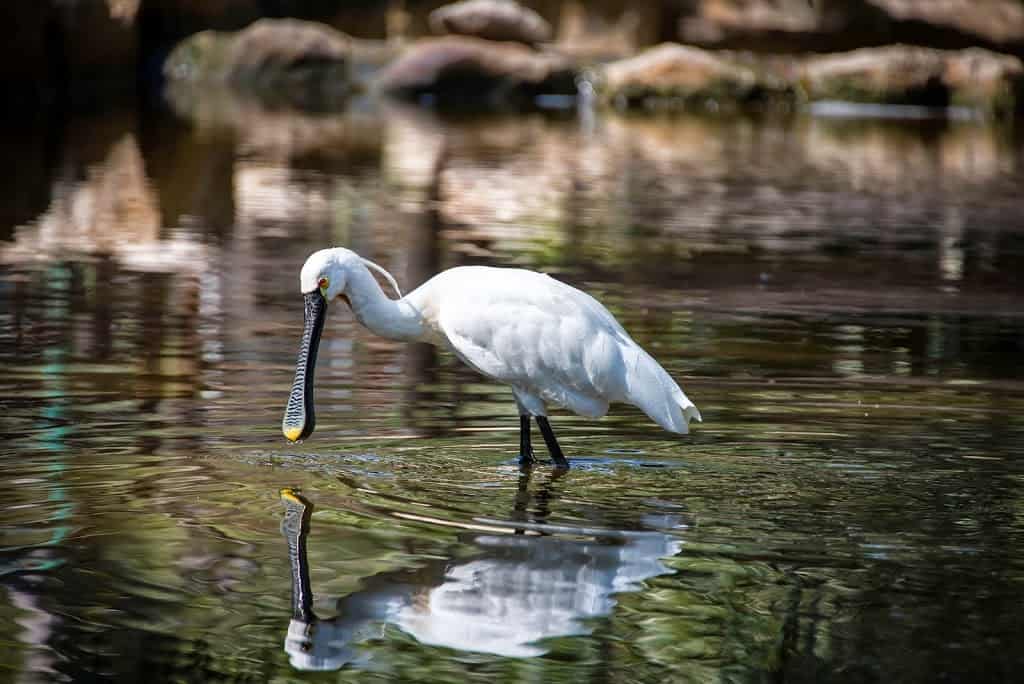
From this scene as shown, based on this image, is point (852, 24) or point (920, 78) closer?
point (920, 78)

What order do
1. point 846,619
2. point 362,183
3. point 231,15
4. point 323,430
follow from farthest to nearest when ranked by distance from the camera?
1. point 231,15
2. point 362,183
3. point 323,430
4. point 846,619

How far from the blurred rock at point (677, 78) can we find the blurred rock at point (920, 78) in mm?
1728

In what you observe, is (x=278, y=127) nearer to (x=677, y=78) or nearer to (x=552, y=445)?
(x=677, y=78)

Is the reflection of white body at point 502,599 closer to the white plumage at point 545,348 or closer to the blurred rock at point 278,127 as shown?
the white plumage at point 545,348

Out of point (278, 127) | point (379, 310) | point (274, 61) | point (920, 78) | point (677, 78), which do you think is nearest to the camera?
point (379, 310)

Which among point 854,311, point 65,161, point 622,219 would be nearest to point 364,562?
point 854,311

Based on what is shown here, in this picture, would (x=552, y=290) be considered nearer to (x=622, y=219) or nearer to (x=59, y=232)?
(x=59, y=232)

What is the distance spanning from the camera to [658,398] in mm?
8633

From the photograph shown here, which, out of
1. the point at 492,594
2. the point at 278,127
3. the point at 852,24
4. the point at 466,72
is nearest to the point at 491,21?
the point at 466,72

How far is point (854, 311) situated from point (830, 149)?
18123mm

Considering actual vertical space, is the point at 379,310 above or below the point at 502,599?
above

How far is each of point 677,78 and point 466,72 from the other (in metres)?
4.34

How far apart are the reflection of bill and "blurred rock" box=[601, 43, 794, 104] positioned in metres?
37.7

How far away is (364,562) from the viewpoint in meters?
7.15
